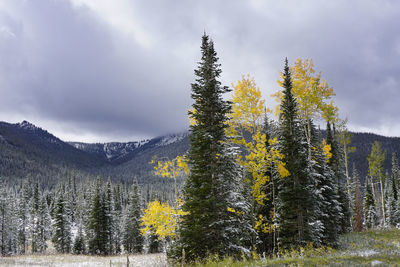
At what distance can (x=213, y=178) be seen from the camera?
1492cm

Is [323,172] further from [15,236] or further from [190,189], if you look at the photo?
[15,236]

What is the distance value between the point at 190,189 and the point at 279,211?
26.2 ft

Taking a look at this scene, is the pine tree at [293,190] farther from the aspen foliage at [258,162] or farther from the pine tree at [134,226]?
the pine tree at [134,226]

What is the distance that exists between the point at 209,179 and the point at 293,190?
7.24 m

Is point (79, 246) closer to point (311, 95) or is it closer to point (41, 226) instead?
point (41, 226)

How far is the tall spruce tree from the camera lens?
13.9m

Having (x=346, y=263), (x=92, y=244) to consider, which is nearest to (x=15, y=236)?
(x=92, y=244)

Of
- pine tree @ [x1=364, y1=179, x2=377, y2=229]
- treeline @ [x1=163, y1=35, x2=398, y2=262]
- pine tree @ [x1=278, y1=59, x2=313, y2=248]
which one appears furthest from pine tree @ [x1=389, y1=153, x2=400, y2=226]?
pine tree @ [x1=278, y1=59, x2=313, y2=248]

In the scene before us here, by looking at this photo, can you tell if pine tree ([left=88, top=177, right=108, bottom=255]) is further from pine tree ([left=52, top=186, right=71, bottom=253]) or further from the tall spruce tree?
the tall spruce tree


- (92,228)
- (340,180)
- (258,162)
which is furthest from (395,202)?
(92,228)

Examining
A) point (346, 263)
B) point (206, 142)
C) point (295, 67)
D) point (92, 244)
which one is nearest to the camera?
point (346, 263)

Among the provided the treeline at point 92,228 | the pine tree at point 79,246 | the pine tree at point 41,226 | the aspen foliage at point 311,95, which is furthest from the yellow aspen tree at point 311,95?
the pine tree at point 41,226

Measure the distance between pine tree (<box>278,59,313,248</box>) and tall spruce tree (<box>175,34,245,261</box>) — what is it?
5302 millimetres

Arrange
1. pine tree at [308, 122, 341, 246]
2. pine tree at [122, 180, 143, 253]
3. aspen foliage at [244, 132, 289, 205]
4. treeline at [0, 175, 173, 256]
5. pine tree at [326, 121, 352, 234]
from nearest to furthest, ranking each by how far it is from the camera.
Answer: aspen foliage at [244, 132, 289, 205]
pine tree at [308, 122, 341, 246]
pine tree at [326, 121, 352, 234]
treeline at [0, 175, 173, 256]
pine tree at [122, 180, 143, 253]
